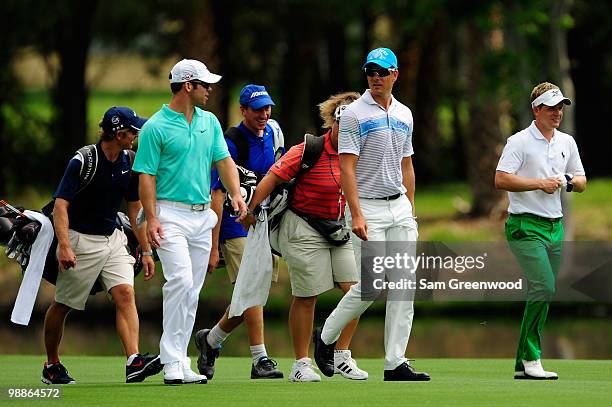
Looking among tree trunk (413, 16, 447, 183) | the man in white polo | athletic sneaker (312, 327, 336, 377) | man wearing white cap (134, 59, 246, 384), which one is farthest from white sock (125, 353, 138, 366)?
tree trunk (413, 16, 447, 183)

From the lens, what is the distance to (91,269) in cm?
1173

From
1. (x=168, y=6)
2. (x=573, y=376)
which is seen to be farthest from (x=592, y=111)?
(x=573, y=376)

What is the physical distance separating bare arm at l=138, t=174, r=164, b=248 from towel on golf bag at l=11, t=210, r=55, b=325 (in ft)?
3.90

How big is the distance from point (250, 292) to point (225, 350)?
9839mm

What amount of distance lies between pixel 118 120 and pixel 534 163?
2956 mm

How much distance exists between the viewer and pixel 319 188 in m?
11.7

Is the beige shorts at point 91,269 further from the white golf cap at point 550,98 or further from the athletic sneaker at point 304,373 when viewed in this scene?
the white golf cap at point 550,98

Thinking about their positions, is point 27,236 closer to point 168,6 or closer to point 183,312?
point 183,312

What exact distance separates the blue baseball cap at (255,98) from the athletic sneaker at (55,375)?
2.44 metres

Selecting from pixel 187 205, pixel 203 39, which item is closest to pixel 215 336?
pixel 187 205

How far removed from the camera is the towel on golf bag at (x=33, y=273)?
1147 centimetres

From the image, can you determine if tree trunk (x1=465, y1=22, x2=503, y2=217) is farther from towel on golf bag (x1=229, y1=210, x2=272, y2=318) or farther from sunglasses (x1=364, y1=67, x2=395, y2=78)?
sunglasses (x1=364, y1=67, x2=395, y2=78)

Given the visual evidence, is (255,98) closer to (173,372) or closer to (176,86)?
(176,86)

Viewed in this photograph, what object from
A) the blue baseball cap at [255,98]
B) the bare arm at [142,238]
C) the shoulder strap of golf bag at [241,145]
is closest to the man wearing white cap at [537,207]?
the blue baseball cap at [255,98]
